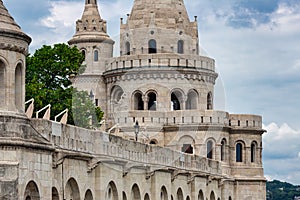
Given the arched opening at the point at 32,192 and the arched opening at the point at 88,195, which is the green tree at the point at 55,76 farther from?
the arched opening at the point at 32,192

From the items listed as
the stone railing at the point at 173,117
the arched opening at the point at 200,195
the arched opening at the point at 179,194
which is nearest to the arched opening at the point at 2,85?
the arched opening at the point at 179,194

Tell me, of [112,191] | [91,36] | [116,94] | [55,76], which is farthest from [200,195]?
[91,36]

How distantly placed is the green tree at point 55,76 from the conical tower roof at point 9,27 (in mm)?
20181

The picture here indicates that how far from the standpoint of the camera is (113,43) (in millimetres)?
82000

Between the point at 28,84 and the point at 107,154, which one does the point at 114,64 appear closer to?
the point at 28,84

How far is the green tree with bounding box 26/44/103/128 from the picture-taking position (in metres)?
55.3

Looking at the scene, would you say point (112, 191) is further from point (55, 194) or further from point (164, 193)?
point (164, 193)

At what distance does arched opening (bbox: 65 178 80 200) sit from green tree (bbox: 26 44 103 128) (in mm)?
15581

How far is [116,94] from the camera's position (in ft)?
266

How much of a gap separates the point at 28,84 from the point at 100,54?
26.6 meters

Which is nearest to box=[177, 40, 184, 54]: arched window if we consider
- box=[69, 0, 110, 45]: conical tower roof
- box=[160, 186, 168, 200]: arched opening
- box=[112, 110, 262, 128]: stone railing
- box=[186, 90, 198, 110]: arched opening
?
box=[186, 90, 198, 110]: arched opening

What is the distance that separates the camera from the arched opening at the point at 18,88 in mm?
33719

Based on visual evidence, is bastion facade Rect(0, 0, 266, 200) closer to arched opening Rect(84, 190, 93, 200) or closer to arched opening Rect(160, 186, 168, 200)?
arched opening Rect(160, 186, 168, 200)

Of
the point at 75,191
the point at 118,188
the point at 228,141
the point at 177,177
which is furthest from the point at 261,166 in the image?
the point at 75,191
